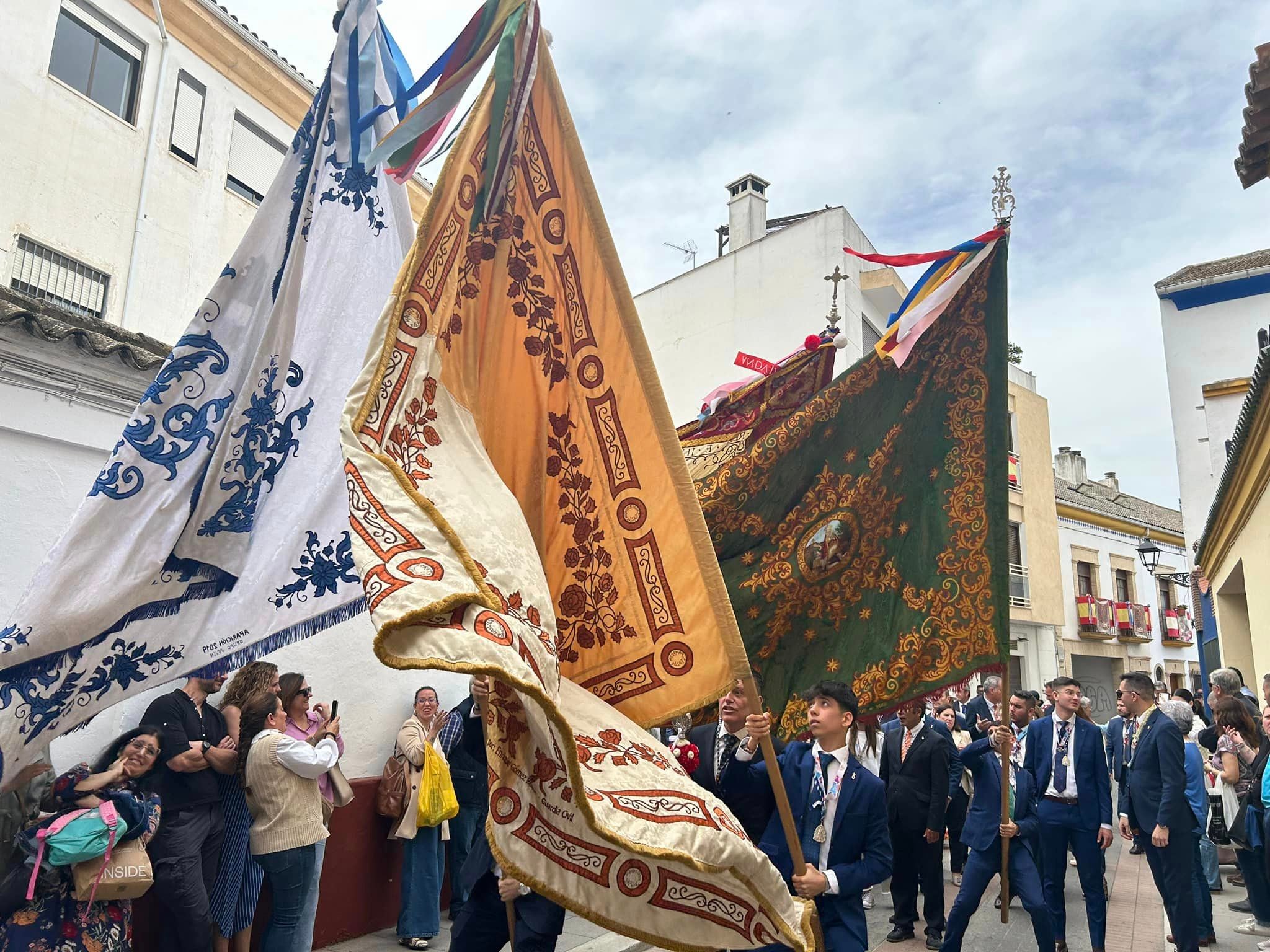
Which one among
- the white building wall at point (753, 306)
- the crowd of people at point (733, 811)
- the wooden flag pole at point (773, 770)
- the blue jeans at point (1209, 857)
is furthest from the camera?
the white building wall at point (753, 306)

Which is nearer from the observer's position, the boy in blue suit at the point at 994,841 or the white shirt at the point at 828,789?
the white shirt at the point at 828,789

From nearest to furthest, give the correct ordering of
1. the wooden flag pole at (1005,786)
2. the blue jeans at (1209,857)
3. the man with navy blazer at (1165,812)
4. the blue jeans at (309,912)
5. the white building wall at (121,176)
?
the wooden flag pole at (1005,786)
the blue jeans at (309,912)
the man with navy blazer at (1165,812)
the blue jeans at (1209,857)
the white building wall at (121,176)

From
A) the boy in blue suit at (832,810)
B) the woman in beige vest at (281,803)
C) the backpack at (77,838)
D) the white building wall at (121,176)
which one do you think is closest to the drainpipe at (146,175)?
the white building wall at (121,176)

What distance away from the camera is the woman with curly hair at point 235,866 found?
5.26 m

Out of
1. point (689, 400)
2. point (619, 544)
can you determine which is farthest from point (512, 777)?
point (689, 400)

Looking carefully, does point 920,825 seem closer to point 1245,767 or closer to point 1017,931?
point 1017,931

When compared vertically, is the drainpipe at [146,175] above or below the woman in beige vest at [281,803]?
above

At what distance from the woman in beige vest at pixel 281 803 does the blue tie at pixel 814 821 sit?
9.07ft

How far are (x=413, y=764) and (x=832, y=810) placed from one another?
142 inches

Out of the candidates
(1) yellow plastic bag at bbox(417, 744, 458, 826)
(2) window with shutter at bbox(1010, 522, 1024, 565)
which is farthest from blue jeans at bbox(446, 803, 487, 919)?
(2) window with shutter at bbox(1010, 522, 1024, 565)

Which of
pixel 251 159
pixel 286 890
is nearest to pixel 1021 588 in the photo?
pixel 251 159

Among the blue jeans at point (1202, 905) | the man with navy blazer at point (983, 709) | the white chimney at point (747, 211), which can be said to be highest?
the white chimney at point (747, 211)

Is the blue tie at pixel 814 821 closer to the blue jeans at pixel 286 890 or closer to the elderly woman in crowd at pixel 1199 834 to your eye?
the blue jeans at pixel 286 890

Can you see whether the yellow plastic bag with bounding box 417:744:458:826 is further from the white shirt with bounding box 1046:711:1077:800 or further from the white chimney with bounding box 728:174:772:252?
the white chimney with bounding box 728:174:772:252
